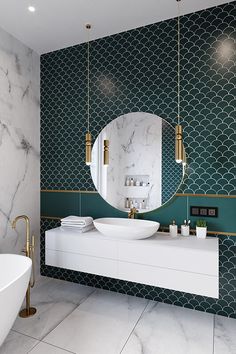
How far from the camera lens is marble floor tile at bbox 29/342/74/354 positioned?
176cm

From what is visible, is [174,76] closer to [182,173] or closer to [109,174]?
[182,173]

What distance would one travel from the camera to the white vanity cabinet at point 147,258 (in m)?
1.88

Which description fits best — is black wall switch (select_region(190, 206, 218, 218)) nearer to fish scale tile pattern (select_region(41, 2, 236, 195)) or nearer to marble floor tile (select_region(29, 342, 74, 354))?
fish scale tile pattern (select_region(41, 2, 236, 195))

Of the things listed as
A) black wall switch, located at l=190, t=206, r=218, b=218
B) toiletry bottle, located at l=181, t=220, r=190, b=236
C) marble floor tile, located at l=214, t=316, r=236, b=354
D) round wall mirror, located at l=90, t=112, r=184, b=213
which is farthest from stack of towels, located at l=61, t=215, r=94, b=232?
marble floor tile, located at l=214, t=316, r=236, b=354

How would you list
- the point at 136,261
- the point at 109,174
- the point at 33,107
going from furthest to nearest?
the point at 33,107 → the point at 109,174 → the point at 136,261

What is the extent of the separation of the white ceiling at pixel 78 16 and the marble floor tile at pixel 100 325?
9.53ft

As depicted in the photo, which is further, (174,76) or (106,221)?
(106,221)

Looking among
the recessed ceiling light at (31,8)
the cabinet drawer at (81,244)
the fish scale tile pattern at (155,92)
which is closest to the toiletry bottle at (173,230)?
the fish scale tile pattern at (155,92)

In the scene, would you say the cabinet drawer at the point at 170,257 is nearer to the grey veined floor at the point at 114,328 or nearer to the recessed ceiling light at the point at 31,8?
the grey veined floor at the point at 114,328

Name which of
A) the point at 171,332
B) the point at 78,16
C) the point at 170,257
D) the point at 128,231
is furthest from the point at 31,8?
the point at 171,332

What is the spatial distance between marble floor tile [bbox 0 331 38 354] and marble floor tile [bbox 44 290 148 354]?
124 mm

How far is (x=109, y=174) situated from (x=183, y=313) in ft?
5.23

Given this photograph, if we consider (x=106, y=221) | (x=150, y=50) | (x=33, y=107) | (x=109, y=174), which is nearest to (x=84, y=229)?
(x=106, y=221)

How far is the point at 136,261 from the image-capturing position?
2.10 meters
